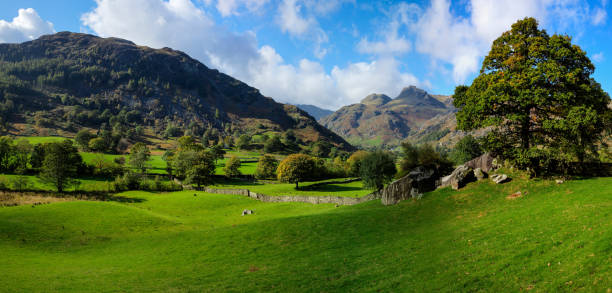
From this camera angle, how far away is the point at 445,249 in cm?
1873

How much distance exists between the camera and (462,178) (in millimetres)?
31500

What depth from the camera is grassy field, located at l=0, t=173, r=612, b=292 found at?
14164 millimetres

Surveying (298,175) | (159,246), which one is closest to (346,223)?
(159,246)

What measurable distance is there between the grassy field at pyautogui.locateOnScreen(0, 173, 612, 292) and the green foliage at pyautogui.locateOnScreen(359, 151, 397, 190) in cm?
3502

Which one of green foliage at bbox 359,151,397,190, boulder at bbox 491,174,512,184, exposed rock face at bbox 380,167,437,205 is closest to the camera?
boulder at bbox 491,174,512,184

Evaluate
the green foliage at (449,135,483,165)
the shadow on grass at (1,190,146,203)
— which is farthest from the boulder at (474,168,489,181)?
the shadow on grass at (1,190,146,203)

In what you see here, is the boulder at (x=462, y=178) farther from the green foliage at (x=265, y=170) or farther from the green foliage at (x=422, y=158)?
the green foliage at (x=265, y=170)

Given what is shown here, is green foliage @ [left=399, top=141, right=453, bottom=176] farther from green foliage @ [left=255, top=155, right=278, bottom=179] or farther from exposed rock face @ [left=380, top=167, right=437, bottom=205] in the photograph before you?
green foliage @ [left=255, top=155, right=278, bottom=179]

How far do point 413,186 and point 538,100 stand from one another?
570 inches

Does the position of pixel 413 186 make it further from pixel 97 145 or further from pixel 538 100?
pixel 97 145

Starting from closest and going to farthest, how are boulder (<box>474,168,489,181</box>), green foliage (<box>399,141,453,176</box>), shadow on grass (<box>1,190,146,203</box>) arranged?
boulder (<box>474,168,489,181</box>)
green foliage (<box>399,141,453,176</box>)
shadow on grass (<box>1,190,146,203</box>)

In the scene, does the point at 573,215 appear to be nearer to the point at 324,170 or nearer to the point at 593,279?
the point at 593,279

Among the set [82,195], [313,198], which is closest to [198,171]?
[82,195]

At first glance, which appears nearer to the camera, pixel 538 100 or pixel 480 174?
pixel 538 100
